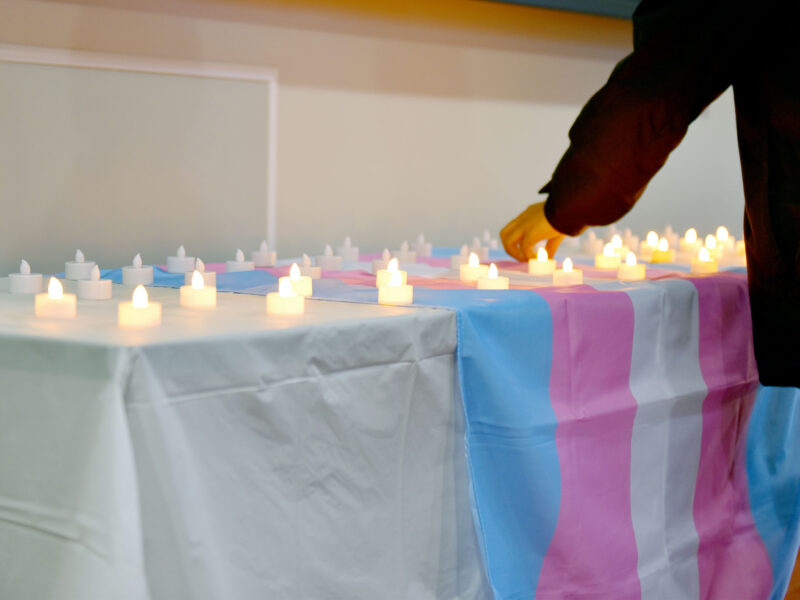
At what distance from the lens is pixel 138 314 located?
3.11ft

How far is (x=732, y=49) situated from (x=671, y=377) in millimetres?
473

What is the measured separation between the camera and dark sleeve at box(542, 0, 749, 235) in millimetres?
1257

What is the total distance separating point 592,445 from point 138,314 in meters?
0.63

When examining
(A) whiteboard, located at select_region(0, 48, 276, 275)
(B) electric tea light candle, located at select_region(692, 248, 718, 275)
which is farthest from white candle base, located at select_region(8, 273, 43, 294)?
(B) electric tea light candle, located at select_region(692, 248, 718, 275)

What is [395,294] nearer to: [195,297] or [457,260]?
[195,297]

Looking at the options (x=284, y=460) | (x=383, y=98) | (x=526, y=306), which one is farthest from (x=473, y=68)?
(x=284, y=460)

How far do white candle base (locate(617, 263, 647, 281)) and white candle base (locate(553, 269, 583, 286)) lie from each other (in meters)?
0.12


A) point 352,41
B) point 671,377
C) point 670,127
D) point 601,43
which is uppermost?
point 601,43

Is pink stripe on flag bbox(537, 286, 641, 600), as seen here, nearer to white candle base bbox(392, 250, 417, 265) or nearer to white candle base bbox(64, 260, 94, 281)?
white candle base bbox(392, 250, 417, 265)

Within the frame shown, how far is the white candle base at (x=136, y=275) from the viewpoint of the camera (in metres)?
1.39

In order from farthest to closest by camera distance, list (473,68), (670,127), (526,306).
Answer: (473,68) < (670,127) < (526,306)

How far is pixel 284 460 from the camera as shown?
97cm

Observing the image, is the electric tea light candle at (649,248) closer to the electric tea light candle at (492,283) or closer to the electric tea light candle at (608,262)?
the electric tea light candle at (608,262)

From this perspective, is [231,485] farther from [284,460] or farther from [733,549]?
[733,549]
